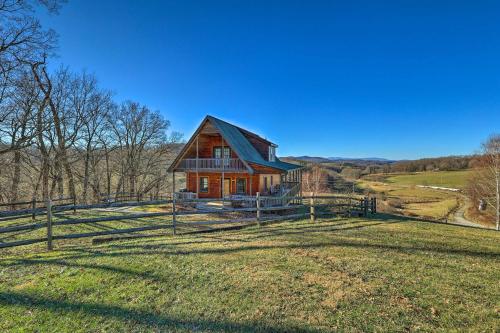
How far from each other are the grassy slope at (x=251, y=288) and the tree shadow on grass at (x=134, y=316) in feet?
0.05

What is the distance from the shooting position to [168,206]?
21.3m

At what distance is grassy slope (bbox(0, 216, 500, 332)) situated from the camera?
3.57 m

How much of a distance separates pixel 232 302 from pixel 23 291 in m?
3.95

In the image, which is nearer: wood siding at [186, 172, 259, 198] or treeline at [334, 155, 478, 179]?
wood siding at [186, 172, 259, 198]

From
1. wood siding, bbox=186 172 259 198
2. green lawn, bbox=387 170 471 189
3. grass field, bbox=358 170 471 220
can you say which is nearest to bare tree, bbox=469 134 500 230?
grass field, bbox=358 170 471 220

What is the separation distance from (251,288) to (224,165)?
16.1 m

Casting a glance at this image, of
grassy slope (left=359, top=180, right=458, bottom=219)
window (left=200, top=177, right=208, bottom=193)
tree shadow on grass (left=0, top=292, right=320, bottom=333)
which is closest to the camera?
tree shadow on grass (left=0, top=292, right=320, bottom=333)

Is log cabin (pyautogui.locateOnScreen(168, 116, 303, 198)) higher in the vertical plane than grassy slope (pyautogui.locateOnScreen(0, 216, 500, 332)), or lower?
higher

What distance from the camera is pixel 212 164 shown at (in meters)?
20.8

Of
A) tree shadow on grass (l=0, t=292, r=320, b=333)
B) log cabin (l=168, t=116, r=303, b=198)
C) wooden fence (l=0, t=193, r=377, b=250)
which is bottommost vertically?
tree shadow on grass (l=0, t=292, r=320, b=333)

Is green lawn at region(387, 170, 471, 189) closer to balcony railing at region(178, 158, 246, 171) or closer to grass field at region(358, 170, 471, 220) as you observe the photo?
grass field at region(358, 170, 471, 220)

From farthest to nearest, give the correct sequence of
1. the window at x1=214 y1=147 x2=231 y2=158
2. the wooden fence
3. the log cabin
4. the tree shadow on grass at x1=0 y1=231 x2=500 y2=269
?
the window at x1=214 y1=147 x2=231 y2=158 < the log cabin < the wooden fence < the tree shadow on grass at x1=0 y1=231 x2=500 y2=269

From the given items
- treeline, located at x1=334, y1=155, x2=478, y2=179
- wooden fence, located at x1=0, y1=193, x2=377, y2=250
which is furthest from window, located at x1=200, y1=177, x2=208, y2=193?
treeline, located at x1=334, y1=155, x2=478, y2=179

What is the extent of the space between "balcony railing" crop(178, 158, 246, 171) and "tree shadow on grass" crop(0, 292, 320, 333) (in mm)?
15508
